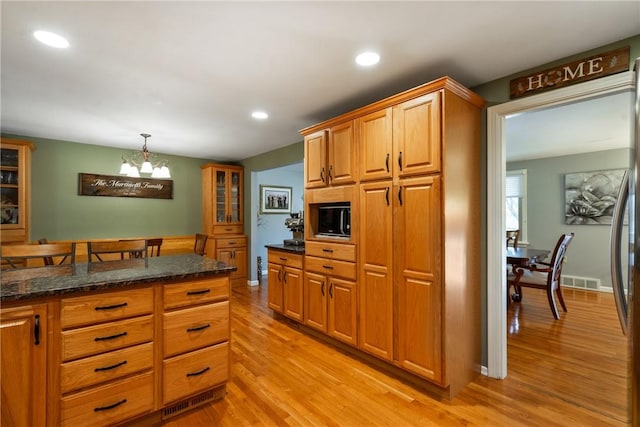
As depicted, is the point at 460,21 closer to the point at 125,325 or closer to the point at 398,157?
the point at 398,157

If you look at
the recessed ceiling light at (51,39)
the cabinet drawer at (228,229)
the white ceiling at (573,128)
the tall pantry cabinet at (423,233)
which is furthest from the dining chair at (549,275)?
the recessed ceiling light at (51,39)

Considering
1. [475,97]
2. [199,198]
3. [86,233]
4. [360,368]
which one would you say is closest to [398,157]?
[475,97]

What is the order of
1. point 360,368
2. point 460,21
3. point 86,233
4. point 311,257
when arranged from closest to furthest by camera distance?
point 460,21
point 360,368
point 311,257
point 86,233

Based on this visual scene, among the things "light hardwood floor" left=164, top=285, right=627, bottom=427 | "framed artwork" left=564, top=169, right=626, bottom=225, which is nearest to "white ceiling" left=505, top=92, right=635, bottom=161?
"framed artwork" left=564, top=169, right=626, bottom=225

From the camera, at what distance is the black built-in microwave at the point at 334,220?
115 inches

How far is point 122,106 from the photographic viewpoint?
2938 millimetres

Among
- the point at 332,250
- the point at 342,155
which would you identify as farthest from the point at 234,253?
the point at 342,155

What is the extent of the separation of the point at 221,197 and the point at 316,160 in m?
2.93

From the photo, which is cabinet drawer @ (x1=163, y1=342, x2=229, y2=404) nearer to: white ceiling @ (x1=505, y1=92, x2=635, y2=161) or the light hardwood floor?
the light hardwood floor

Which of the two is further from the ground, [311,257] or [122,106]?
[122,106]

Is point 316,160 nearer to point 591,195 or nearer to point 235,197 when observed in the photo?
point 235,197

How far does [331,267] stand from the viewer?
2891 mm

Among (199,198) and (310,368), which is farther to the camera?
(199,198)

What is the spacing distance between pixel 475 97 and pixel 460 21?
2.62ft
